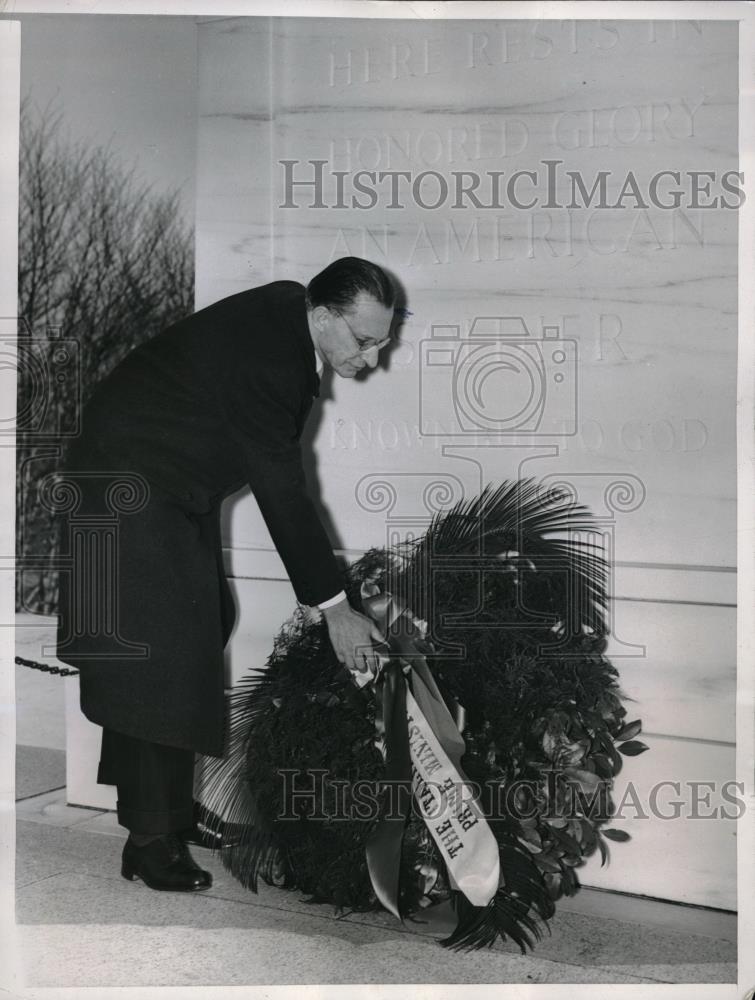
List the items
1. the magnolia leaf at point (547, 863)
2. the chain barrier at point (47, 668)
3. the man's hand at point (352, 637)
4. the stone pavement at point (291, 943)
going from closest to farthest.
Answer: the stone pavement at point (291, 943) < the magnolia leaf at point (547, 863) < the man's hand at point (352, 637) < the chain barrier at point (47, 668)

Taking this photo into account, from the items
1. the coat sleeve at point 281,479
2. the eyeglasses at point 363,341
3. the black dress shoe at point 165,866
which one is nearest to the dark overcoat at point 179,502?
the coat sleeve at point 281,479

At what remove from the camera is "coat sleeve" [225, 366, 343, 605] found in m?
2.80

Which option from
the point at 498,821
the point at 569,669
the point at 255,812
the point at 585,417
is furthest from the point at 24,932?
the point at 585,417

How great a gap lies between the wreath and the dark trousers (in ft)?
0.31

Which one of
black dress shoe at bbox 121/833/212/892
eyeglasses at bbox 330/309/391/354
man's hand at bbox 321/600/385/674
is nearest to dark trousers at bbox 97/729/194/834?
black dress shoe at bbox 121/833/212/892

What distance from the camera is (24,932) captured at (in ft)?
9.03

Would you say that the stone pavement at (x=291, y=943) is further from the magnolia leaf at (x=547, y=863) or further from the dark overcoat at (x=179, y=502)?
the dark overcoat at (x=179, y=502)

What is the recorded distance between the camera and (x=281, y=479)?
9.22 feet

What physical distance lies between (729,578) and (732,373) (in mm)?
532

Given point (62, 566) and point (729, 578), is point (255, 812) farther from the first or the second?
point (729, 578)

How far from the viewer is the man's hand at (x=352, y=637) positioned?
2.79 m

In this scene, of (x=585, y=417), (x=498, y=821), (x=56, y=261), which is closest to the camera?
(x=498, y=821)

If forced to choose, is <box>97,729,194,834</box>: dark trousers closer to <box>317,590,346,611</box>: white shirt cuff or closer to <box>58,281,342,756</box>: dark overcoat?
<box>58,281,342,756</box>: dark overcoat

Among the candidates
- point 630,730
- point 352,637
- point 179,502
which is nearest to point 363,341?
point 179,502
